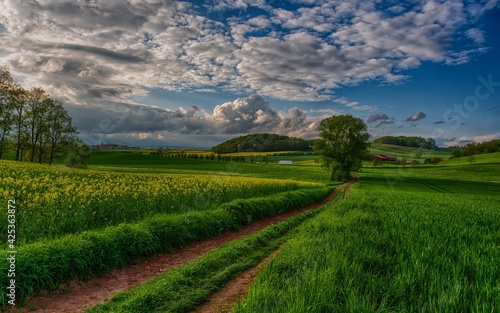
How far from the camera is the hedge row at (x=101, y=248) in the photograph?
20.7 ft

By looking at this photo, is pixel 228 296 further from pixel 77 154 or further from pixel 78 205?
pixel 77 154

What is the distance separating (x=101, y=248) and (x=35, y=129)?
55033 millimetres

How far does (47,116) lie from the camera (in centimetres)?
5166

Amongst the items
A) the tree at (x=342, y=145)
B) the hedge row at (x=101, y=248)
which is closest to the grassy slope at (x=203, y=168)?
the tree at (x=342, y=145)

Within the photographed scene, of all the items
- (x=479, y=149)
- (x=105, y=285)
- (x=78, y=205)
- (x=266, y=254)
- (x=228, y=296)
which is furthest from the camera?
(x=479, y=149)

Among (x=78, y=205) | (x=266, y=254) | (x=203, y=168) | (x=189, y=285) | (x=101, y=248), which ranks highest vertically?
(x=78, y=205)

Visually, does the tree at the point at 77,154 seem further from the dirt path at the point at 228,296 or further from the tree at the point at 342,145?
the dirt path at the point at 228,296

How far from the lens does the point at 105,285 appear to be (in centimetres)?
734

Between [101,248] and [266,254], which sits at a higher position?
[101,248]

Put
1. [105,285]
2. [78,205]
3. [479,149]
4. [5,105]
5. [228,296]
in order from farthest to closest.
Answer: [479,149] < [5,105] < [78,205] < [105,285] < [228,296]

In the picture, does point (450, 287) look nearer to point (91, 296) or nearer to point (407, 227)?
point (407, 227)

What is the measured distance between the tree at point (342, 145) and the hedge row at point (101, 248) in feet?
170

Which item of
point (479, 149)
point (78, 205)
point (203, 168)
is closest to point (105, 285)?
point (78, 205)

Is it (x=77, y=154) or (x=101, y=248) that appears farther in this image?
(x=77, y=154)
